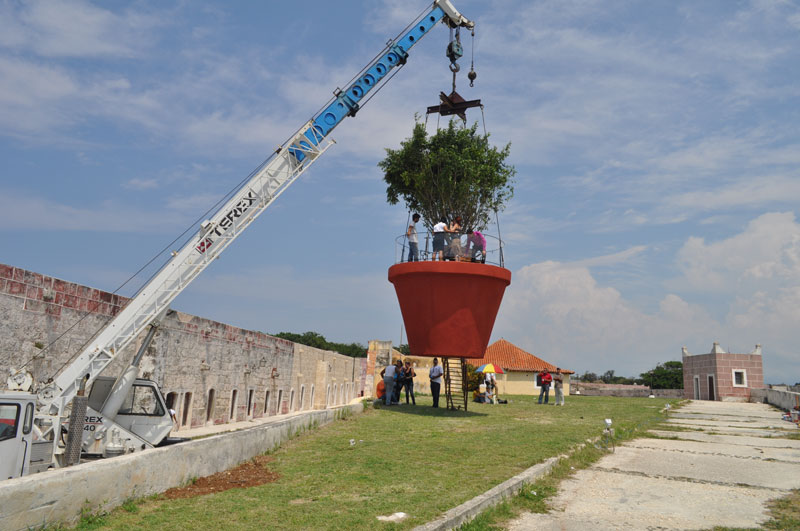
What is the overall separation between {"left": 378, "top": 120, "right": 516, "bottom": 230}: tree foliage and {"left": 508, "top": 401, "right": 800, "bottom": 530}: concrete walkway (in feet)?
25.5

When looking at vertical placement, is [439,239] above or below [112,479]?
above

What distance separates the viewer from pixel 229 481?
8.45 meters

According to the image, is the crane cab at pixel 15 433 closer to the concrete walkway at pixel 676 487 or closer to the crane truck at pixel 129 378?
the crane truck at pixel 129 378

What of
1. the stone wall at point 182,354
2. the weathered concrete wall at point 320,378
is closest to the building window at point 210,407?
the stone wall at point 182,354

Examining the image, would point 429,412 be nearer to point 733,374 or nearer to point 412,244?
point 412,244

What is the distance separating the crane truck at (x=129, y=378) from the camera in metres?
7.40

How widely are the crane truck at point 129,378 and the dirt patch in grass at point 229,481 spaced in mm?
1590

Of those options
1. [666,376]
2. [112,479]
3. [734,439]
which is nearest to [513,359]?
[734,439]

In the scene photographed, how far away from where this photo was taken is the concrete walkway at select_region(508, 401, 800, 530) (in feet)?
21.2

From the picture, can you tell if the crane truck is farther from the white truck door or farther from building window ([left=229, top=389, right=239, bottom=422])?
building window ([left=229, top=389, right=239, bottom=422])

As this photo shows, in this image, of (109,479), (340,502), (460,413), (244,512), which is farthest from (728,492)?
(460,413)

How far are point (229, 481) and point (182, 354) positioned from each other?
321 inches

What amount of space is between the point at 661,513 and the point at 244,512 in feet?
16.5

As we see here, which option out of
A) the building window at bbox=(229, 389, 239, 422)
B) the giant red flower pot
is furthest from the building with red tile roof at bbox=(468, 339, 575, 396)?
the giant red flower pot
